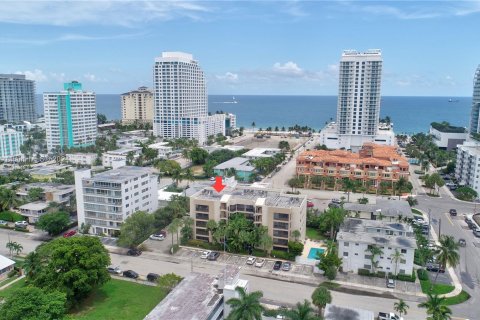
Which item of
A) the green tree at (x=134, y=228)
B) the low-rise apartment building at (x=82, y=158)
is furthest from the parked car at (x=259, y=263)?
the low-rise apartment building at (x=82, y=158)

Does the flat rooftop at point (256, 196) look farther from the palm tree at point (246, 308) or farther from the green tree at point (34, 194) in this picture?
the green tree at point (34, 194)

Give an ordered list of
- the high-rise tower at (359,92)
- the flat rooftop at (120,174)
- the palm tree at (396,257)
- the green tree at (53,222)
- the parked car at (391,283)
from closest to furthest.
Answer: the parked car at (391,283) < the palm tree at (396,257) < the green tree at (53,222) < the flat rooftop at (120,174) < the high-rise tower at (359,92)

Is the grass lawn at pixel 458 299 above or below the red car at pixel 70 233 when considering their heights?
below

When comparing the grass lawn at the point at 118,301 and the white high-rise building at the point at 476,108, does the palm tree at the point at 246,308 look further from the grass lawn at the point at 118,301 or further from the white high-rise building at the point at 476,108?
the white high-rise building at the point at 476,108

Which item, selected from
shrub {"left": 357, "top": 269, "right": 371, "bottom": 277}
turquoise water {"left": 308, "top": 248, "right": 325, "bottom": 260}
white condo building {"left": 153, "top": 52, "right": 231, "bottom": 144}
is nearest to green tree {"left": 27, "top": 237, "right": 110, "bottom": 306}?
turquoise water {"left": 308, "top": 248, "right": 325, "bottom": 260}

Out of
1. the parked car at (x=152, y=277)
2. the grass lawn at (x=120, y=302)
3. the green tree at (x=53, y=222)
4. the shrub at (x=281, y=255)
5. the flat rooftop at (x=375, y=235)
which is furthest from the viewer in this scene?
the green tree at (x=53, y=222)

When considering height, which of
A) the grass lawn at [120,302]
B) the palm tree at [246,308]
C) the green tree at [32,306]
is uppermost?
the palm tree at [246,308]

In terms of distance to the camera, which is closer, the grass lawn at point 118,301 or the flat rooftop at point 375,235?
the grass lawn at point 118,301

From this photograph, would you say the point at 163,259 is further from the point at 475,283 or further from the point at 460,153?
the point at 460,153
